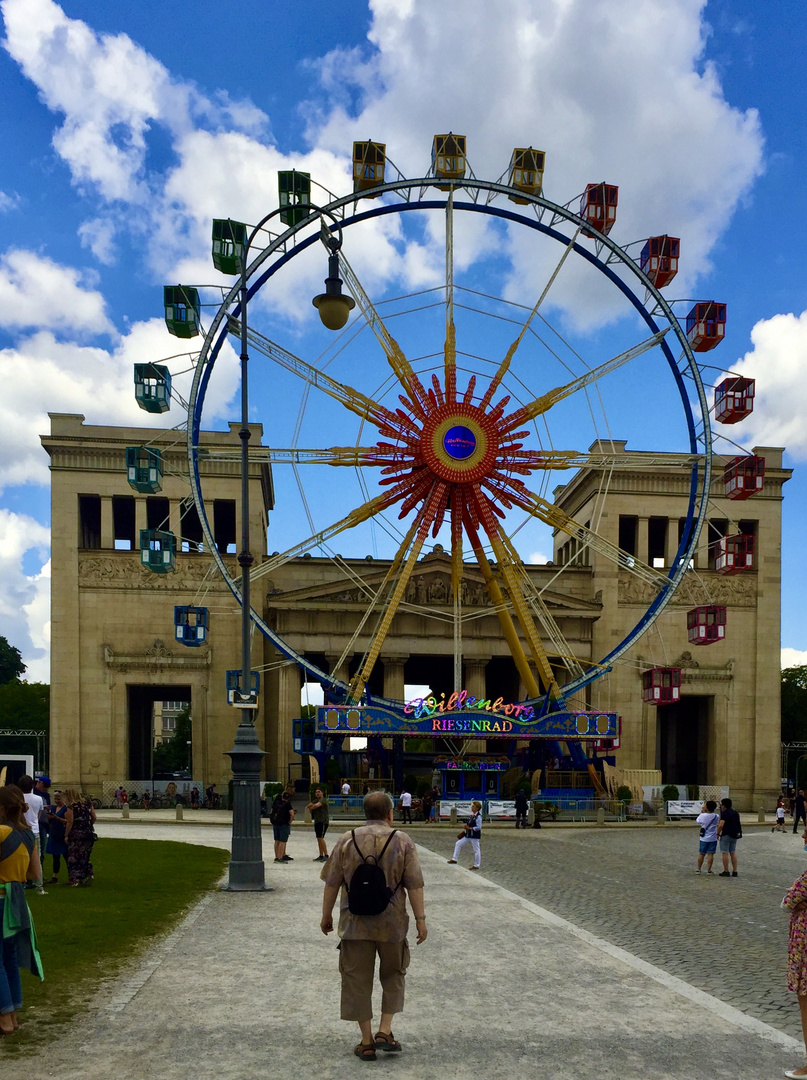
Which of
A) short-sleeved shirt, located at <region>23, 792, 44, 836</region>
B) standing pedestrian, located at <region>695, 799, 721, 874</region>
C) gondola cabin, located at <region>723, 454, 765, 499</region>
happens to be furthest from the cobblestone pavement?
gondola cabin, located at <region>723, 454, 765, 499</region>

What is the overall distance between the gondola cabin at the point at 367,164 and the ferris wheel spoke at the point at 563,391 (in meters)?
10.4

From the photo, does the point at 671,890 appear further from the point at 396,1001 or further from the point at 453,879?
the point at 396,1001

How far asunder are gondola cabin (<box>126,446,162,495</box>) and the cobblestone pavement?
17.2 m

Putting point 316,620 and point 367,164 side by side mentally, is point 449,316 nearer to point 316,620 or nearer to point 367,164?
point 367,164

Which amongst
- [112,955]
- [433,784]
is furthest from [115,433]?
[112,955]

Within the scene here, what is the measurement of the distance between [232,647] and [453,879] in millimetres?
44568

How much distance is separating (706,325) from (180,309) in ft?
67.2

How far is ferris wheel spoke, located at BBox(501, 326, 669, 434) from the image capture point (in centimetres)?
4456

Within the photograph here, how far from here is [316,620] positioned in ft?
213

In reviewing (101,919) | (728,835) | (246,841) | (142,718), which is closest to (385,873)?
(101,919)

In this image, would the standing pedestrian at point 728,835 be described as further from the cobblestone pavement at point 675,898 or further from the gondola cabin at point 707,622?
the gondola cabin at point 707,622

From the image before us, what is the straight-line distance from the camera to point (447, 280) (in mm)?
43656

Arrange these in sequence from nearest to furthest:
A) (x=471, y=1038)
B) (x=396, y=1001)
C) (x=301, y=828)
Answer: (x=396, y=1001), (x=471, y=1038), (x=301, y=828)

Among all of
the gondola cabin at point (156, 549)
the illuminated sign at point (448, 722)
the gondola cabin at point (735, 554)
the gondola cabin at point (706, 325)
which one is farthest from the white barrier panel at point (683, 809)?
the gondola cabin at point (156, 549)
